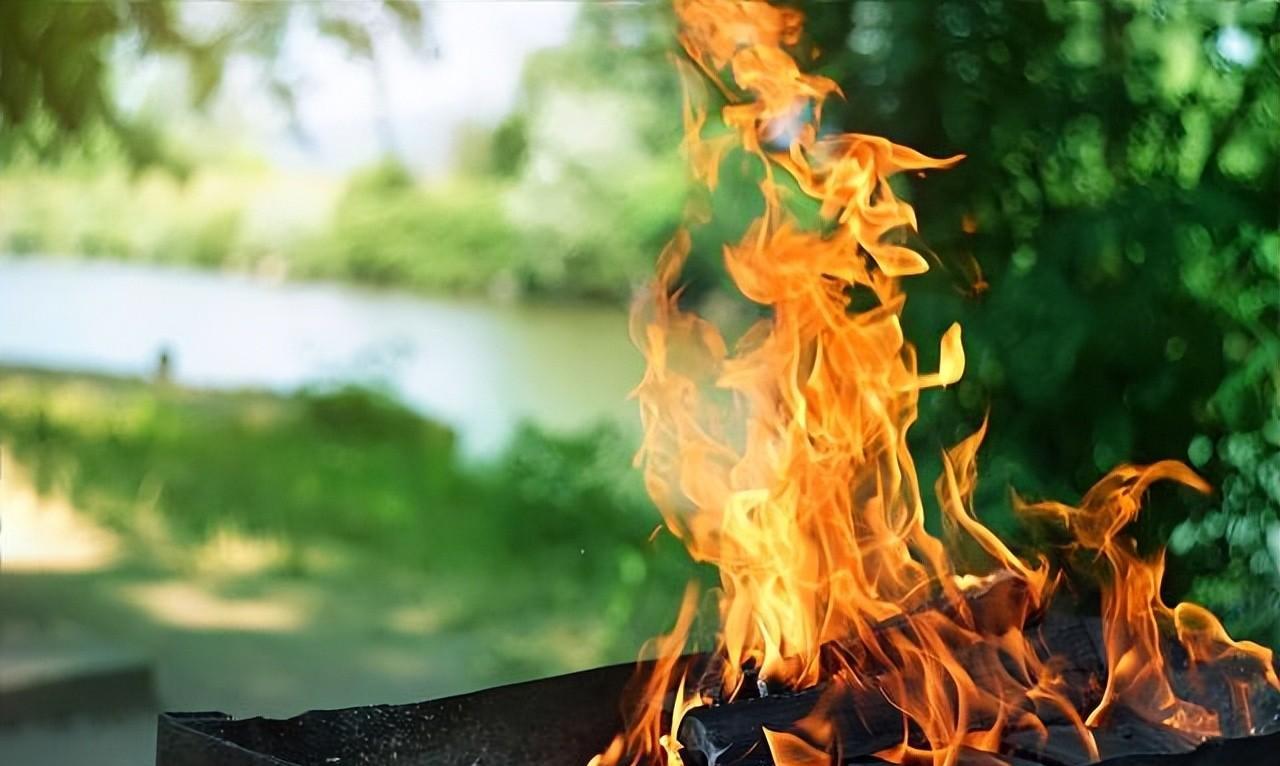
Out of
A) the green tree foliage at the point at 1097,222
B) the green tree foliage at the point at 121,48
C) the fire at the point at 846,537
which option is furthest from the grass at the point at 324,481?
the fire at the point at 846,537

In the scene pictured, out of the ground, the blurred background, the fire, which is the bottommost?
the ground

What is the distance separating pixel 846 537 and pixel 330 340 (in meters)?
3.18

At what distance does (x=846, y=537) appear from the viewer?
Answer: 1.82 m

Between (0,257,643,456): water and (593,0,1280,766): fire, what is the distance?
2.55m

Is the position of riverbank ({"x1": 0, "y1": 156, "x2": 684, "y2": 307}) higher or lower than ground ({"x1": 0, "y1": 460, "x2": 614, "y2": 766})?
higher

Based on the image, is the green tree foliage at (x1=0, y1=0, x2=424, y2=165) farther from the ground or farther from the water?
the ground

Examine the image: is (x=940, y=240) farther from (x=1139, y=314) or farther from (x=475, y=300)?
(x=475, y=300)

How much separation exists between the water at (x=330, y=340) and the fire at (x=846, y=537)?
2.55 m

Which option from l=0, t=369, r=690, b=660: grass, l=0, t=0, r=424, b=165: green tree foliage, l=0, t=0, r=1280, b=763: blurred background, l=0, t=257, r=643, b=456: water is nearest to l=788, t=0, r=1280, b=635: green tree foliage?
l=0, t=0, r=1280, b=763: blurred background

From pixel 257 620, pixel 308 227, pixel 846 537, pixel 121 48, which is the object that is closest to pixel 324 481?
pixel 257 620

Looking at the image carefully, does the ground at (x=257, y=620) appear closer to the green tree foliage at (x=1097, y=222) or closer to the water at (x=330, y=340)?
the water at (x=330, y=340)

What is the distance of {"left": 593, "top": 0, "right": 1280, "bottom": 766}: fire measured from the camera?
1671mm

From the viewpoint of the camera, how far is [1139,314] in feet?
9.25

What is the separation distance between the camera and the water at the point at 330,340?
4.69 meters
